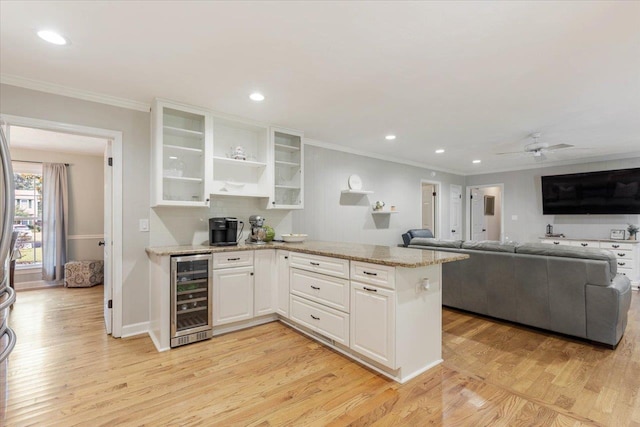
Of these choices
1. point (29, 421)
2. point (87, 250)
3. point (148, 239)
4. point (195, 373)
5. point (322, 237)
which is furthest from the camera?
point (87, 250)

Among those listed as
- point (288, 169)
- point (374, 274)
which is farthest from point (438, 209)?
point (374, 274)

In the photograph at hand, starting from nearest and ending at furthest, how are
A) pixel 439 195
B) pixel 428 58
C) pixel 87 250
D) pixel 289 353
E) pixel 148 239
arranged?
pixel 428 58 < pixel 289 353 < pixel 148 239 < pixel 87 250 < pixel 439 195

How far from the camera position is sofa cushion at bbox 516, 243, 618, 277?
2.89 meters

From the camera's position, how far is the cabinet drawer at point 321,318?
2.73 m

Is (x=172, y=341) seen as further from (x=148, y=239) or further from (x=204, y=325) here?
(x=148, y=239)

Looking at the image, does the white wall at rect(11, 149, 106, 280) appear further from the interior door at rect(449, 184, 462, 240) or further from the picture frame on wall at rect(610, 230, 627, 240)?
the picture frame on wall at rect(610, 230, 627, 240)

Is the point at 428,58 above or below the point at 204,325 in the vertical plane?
above

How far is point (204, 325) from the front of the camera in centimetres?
313

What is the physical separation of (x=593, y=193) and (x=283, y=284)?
20.5 ft

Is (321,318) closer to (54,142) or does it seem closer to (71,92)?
(71,92)

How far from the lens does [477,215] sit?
8188 millimetres

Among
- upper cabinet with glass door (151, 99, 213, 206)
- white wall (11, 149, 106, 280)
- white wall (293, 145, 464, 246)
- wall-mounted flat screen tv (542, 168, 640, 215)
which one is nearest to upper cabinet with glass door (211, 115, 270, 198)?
upper cabinet with glass door (151, 99, 213, 206)

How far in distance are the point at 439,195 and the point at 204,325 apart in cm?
600

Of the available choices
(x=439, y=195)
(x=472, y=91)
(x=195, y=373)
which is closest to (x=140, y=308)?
(x=195, y=373)
